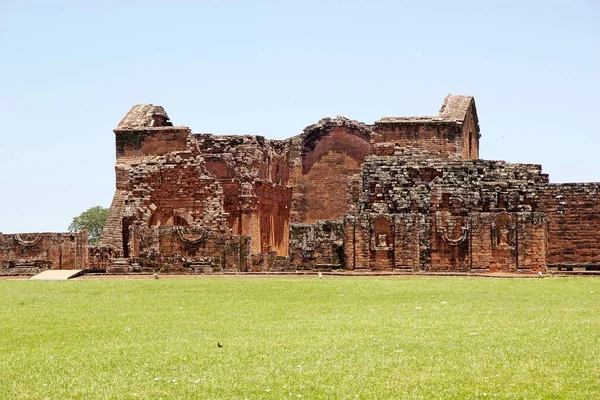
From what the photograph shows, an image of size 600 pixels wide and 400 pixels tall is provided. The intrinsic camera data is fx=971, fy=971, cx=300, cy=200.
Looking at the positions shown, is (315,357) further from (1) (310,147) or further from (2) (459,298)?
(1) (310,147)

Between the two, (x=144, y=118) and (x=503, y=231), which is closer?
(x=503, y=231)

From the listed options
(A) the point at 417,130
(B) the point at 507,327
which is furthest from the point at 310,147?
(B) the point at 507,327

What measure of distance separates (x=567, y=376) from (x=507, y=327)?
157 inches

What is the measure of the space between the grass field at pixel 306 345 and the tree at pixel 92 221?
60.8 m

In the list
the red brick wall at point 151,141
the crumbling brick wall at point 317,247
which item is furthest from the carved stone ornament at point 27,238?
the crumbling brick wall at point 317,247

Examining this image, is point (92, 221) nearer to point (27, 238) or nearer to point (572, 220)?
point (27, 238)

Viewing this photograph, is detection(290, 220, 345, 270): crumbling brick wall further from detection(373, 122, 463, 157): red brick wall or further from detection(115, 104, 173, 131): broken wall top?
detection(115, 104, 173, 131): broken wall top

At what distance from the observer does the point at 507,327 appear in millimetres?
14508

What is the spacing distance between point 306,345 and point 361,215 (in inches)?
763

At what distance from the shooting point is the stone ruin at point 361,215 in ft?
104

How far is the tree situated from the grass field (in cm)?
6078

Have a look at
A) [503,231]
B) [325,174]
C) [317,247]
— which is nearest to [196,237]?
[317,247]

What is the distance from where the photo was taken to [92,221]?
273 feet

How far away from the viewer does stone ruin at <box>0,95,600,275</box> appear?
3178 cm
